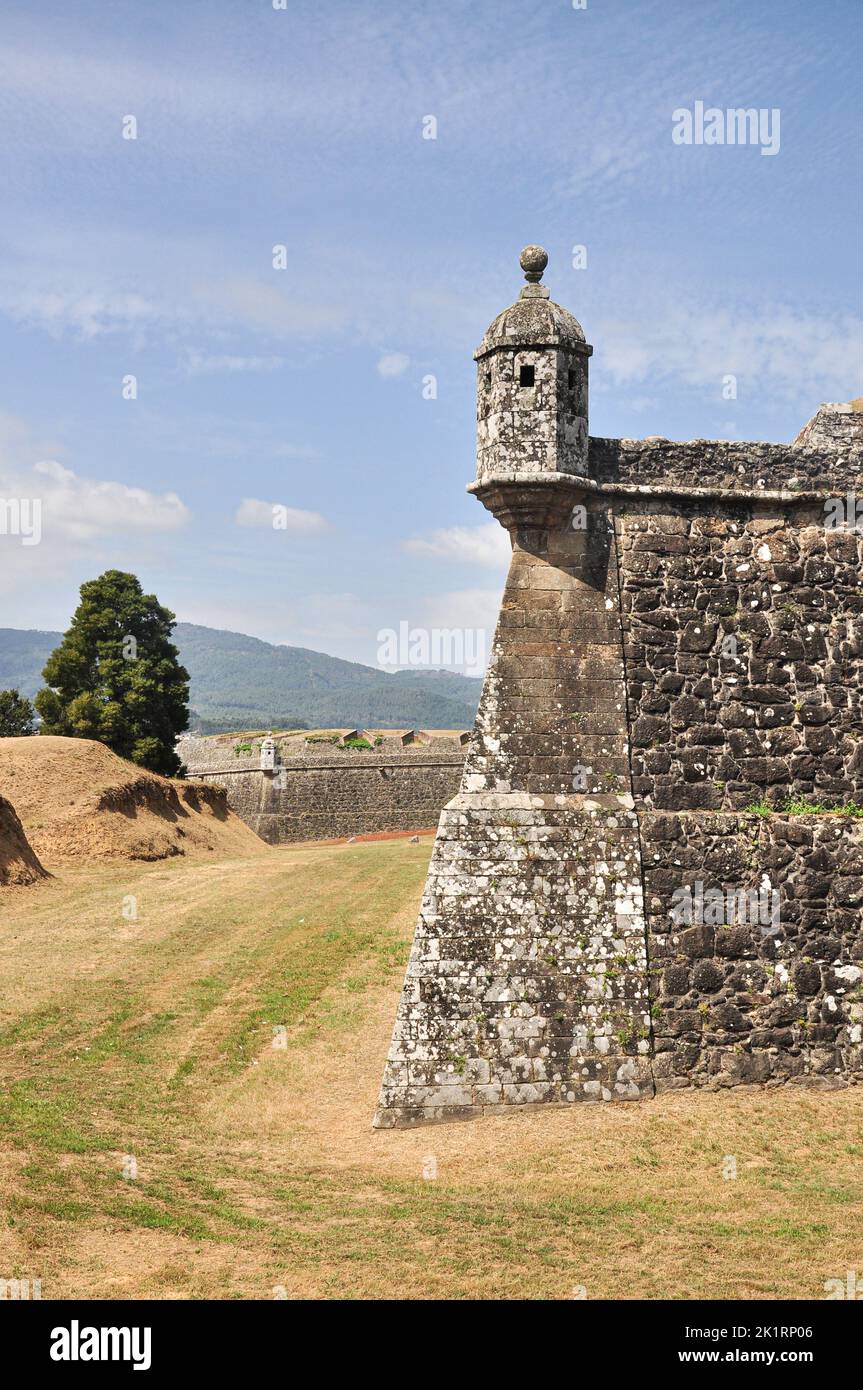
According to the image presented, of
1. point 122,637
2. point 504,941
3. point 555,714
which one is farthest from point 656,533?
point 122,637

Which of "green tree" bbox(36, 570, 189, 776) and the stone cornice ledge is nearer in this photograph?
the stone cornice ledge

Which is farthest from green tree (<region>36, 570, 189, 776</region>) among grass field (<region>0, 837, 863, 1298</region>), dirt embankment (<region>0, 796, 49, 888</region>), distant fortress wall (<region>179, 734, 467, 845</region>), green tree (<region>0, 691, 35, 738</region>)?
grass field (<region>0, 837, 863, 1298</region>)

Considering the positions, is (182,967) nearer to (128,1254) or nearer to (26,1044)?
(26,1044)

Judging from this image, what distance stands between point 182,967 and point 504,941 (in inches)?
355

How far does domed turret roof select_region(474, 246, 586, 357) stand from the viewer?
12.6 metres

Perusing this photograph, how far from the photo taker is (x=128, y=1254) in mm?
8086

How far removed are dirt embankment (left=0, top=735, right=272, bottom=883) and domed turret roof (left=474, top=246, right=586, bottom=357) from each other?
23091 millimetres

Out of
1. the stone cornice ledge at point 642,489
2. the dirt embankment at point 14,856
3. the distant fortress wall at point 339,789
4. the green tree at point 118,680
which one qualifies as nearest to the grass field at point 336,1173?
the stone cornice ledge at point 642,489

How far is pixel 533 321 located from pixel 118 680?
112 ft

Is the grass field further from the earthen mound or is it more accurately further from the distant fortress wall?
the distant fortress wall

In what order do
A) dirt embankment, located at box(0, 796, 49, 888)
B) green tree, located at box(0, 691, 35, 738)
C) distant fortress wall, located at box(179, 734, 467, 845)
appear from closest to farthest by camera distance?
dirt embankment, located at box(0, 796, 49, 888)
green tree, located at box(0, 691, 35, 738)
distant fortress wall, located at box(179, 734, 467, 845)

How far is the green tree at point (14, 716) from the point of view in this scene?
46156 millimetres

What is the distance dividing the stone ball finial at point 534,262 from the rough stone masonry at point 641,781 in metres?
0.02

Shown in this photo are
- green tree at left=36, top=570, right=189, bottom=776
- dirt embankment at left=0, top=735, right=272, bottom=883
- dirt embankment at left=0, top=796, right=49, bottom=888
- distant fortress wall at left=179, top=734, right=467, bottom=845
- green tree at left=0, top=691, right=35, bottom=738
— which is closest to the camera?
dirt embankment at left=0, top=796, right=49, bottom=888
